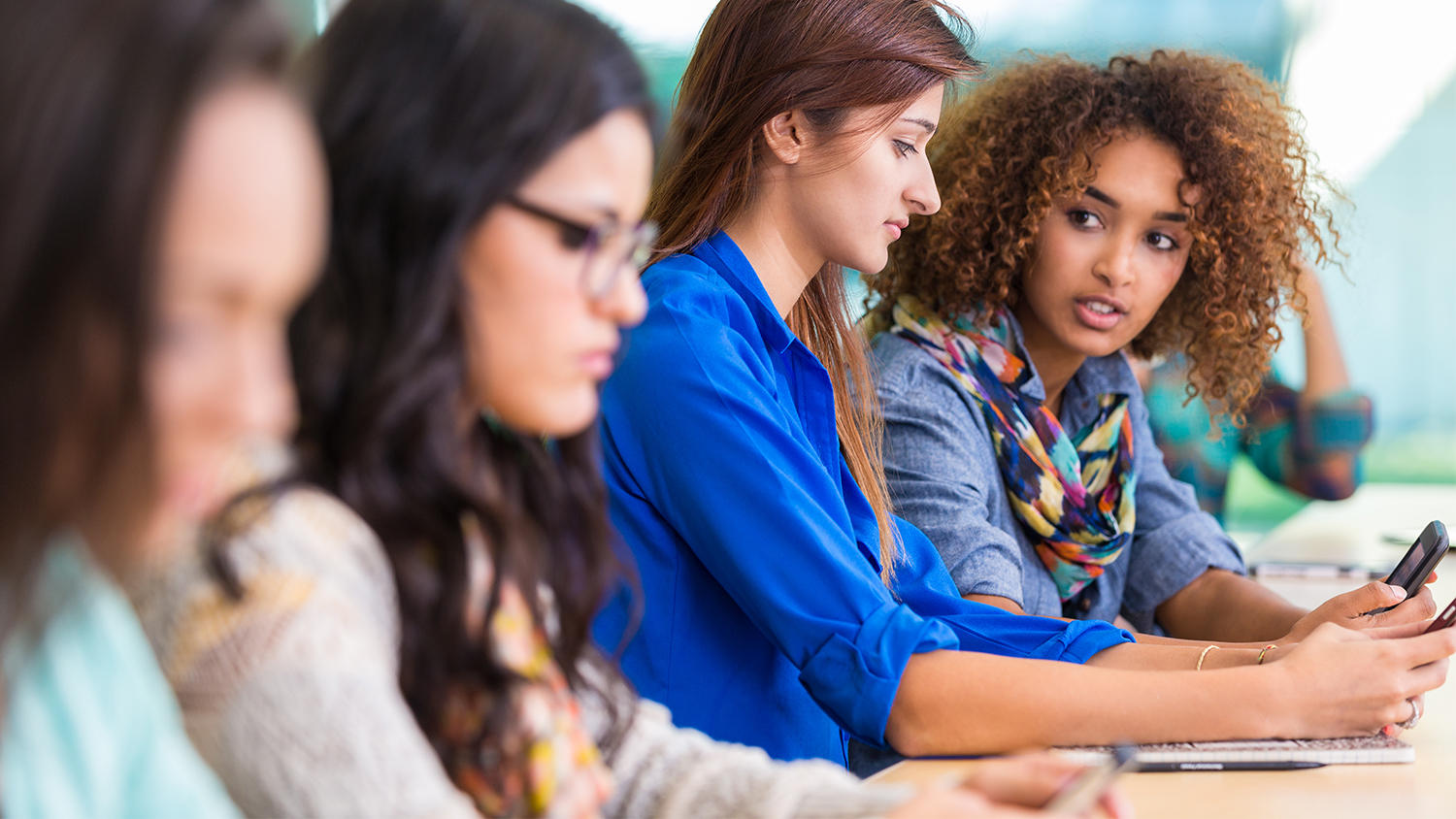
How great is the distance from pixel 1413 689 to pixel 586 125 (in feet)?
3.02

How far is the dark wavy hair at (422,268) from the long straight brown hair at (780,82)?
630 millimetres

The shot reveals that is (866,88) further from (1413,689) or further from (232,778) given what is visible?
(232,778)

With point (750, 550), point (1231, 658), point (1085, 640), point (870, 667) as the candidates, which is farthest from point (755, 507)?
point (1231, 658)

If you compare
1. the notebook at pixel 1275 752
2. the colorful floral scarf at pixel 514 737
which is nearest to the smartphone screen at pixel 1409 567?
the notebook at pixel 1275 752

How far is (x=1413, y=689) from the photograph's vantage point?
1080 millimetres

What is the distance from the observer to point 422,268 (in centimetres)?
63

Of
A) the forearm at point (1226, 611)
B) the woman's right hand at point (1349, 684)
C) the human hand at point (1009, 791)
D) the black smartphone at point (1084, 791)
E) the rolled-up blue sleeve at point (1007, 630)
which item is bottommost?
the forearm at point (1226, 611)

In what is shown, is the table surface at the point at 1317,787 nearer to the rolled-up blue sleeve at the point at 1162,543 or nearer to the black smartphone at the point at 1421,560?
the black smartphone at the point at 1421,560

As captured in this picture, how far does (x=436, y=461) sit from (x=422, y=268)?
0.34ft

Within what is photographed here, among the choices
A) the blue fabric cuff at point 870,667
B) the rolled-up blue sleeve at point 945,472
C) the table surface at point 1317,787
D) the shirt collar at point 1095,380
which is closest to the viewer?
the table surface at point 1317,787

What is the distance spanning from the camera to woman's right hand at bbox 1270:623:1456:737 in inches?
41.3

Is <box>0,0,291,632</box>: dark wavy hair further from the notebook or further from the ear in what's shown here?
the ear

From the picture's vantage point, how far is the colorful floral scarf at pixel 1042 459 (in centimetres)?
162

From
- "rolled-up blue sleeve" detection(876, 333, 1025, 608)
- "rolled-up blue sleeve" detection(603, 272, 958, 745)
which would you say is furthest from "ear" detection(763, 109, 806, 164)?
"rolled-up blue sleeve" detection(876, 333, 1025, 608)
